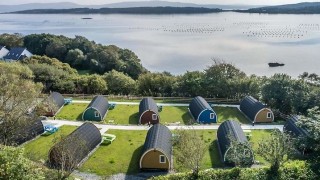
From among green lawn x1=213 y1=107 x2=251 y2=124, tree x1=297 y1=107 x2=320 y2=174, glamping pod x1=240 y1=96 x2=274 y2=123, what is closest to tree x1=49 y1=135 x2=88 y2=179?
tree x1=297 y1=107 x2=320 y2=174

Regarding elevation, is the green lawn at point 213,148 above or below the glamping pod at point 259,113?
below

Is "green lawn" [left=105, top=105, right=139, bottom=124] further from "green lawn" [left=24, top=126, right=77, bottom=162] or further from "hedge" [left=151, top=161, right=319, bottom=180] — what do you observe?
"hedge" [left=151, top=161, right=319, bottom=180]

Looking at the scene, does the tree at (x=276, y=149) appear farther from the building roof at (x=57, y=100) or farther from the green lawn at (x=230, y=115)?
the building roof at (x=57, y=100)

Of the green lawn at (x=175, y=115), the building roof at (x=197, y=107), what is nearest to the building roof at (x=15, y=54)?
the green lawn at (x=175, y=115)

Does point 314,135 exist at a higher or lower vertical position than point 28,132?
higher

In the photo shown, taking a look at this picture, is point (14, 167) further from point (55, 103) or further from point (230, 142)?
point (55, 103)

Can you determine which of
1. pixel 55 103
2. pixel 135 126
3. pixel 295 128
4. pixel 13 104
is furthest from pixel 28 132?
pixel 295 128
